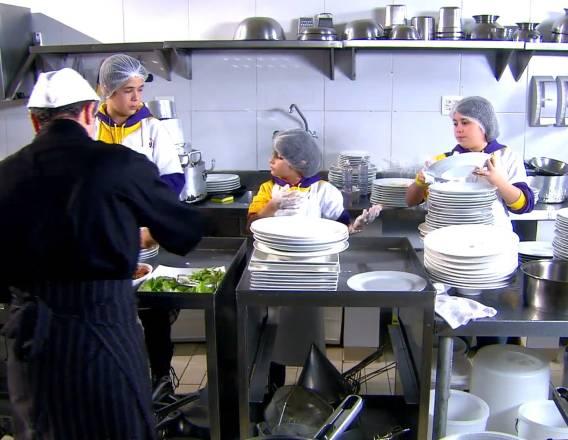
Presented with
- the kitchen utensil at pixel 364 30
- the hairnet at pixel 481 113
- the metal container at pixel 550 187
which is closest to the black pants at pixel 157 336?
the hairnet at pixel 481 113

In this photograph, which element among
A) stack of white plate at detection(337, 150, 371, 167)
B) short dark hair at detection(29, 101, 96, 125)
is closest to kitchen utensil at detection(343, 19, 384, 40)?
stack of white plate at detection(337, 150, 371, 167)

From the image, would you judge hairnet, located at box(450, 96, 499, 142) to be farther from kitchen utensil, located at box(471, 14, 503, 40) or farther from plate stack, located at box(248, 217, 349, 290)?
plate stack, located at box(248, 217, 349, 290)

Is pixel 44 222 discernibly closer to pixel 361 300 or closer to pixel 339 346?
pixel 361 300

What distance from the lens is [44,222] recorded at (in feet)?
4.86

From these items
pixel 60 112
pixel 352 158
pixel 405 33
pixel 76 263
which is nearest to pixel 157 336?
pixel 76 263

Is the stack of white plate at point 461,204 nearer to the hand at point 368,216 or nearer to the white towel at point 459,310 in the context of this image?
the hand at point 368,216

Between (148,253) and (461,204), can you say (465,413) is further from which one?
(148,253)

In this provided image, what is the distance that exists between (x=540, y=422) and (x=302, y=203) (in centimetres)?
112

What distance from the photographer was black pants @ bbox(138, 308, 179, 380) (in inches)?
100

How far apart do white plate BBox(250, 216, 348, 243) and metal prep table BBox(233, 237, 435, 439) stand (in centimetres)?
14

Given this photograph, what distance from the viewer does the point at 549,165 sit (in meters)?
3.64

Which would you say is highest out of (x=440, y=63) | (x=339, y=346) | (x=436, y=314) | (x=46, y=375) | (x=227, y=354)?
(x=440, y=63)

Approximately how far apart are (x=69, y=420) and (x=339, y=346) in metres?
2.17

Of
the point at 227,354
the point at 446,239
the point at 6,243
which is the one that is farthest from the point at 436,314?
the point at 6,243
